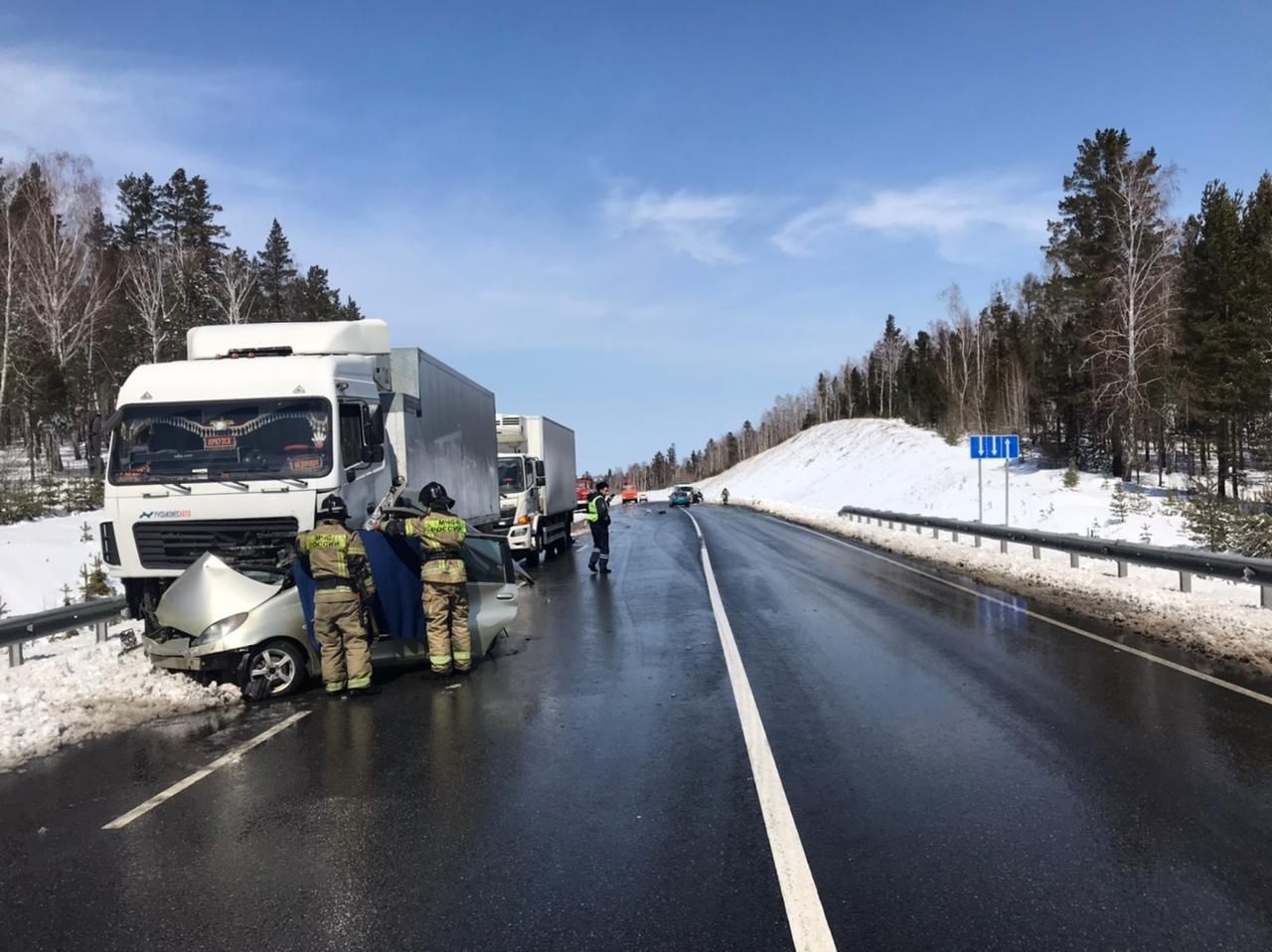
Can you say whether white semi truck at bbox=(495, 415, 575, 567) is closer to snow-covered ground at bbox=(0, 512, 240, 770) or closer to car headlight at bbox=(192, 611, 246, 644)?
snow-covered ground at bbox=(0, 512, 240, 770)

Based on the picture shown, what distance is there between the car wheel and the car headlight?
0.33 meters

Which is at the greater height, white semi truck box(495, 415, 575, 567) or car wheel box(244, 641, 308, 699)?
white semi truck box(495, 415, 575, 567)

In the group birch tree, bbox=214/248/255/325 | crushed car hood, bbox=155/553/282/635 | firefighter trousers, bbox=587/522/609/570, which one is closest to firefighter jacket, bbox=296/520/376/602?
Answer: crushed car hood, bbox=155/553/282/635

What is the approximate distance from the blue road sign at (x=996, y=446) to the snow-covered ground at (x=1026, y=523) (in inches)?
91.6

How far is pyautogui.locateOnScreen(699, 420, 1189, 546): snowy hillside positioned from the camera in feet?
105

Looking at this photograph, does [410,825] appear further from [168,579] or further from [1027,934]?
[168,579]

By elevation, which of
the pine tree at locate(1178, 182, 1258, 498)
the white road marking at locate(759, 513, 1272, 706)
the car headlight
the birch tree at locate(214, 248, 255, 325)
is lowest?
the white road marking at locate(759, 513, 1272, 706)

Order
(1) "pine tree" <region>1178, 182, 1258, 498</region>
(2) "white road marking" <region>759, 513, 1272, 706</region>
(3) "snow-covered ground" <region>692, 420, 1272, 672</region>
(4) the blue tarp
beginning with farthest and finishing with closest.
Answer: (1) "pine tree" <region>1178, 182, 1258, 498</region> < (3) "snow-covered ground" <region>692, 420, 1272, 672</region> < (4) the blue tarp < (2) "white road marking" <region>759, 513, 1272, 706</region>

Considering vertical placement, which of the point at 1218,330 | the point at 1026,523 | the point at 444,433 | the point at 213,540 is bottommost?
the point at 1026,523

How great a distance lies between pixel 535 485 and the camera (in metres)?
22.8

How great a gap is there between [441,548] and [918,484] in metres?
55.1

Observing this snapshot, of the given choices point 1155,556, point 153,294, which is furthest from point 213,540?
point 153,294

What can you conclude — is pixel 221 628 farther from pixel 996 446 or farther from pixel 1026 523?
pixel 1026 523

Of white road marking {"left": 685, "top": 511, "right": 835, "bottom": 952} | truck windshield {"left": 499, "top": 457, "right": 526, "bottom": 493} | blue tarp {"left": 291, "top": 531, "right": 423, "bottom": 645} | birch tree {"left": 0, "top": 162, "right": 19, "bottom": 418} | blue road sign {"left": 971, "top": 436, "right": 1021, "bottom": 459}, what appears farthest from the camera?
birch tree {"left": 0, "top": 162, "right": 19, "bottom": 418}
